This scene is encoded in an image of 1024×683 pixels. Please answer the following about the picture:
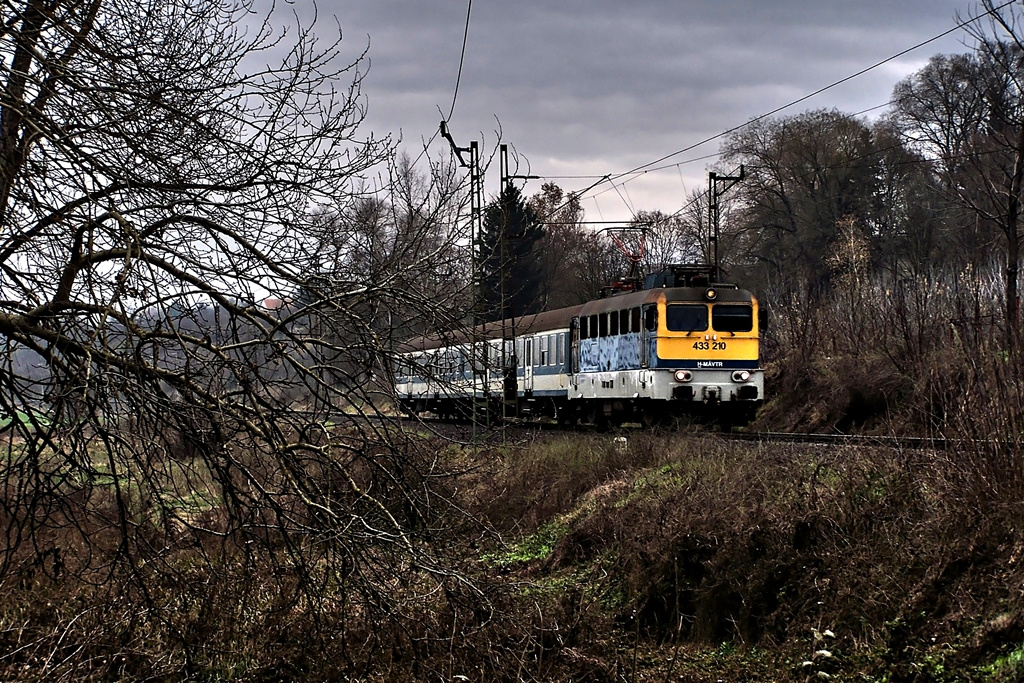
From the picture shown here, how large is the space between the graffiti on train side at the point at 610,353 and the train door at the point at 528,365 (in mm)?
4054

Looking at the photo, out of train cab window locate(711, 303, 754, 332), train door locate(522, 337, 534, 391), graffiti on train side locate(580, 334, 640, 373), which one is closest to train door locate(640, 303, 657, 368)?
graffiti on train side locate(580, 334, 640, 373)

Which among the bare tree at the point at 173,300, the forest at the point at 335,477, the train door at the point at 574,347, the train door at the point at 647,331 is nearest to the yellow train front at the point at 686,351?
the train door at the point at 647,331

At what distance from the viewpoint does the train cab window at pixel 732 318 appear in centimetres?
2269

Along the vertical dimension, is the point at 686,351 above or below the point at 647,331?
below

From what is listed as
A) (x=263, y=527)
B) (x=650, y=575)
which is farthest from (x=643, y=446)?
(x=263, y=527)

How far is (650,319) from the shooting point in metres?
22.5

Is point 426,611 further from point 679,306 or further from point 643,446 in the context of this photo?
point 679,306

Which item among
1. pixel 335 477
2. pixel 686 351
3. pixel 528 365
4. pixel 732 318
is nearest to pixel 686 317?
pixel 686 351

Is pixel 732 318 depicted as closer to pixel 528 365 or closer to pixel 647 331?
pixel 647 331

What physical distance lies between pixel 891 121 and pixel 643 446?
43.8 m

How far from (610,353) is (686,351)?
8.57 ft

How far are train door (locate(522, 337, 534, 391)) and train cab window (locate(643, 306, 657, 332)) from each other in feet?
26.0

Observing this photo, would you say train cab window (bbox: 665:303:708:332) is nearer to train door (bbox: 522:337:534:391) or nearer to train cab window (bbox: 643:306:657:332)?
train cab window (bbox: 643:306:657:332)

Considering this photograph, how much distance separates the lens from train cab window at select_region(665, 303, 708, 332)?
878 inches
